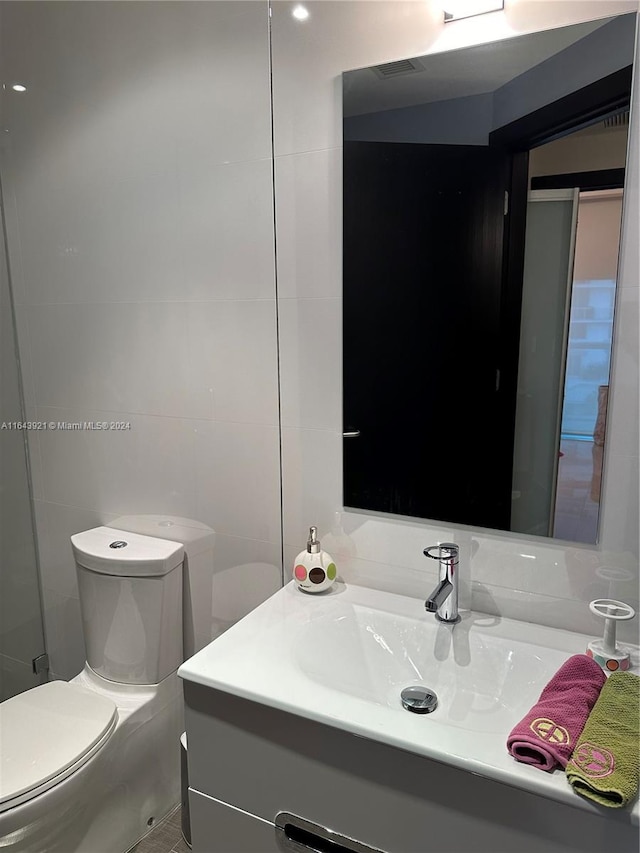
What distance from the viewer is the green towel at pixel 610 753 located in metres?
0.80

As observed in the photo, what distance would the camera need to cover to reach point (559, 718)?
920 mm

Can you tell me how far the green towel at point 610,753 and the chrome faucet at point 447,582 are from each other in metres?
0.34

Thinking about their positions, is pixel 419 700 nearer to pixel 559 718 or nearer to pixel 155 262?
pixel 559 718

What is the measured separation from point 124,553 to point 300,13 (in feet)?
4.52

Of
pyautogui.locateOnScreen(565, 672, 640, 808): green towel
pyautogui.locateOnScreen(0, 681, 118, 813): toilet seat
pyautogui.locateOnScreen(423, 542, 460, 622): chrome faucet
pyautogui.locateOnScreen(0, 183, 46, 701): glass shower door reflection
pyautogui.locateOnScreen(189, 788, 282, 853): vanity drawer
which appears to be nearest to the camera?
pyautogui.locateOnScreen(565, 672, 640, 808): green towel

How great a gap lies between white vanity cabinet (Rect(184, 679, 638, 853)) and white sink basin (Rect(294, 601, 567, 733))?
15cm

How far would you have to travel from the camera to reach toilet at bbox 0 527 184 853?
1.47m

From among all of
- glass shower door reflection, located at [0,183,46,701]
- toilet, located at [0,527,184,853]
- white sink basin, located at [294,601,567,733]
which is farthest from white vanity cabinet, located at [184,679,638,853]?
glass shower door reflection, located at [0,183,46,701]

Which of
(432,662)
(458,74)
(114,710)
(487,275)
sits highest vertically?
(458,74)

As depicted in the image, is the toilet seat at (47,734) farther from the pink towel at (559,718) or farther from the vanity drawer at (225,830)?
the pink towel at (559,718)

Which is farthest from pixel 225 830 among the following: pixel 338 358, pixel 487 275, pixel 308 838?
pixel 487 275

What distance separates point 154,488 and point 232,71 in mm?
1062

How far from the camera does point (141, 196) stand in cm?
156

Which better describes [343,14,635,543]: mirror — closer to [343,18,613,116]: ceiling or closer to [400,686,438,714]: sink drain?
[343,18,613,116]: ceiling
